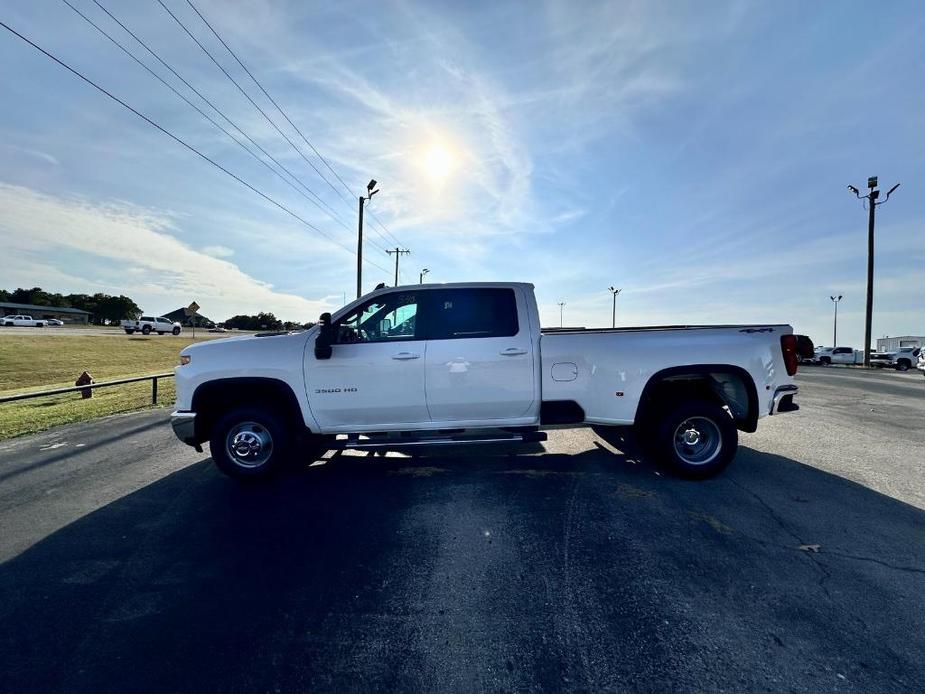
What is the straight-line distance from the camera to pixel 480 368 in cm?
461

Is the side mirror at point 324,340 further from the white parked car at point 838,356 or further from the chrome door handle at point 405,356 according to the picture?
the white parked car at point 838,356

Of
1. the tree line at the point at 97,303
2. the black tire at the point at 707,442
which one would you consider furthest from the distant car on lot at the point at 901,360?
the tree line at the point at 97,303

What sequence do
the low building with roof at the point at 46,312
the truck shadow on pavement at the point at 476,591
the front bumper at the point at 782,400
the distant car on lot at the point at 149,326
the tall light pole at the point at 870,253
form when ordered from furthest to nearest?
the low building with roof at the point at 46,312
the distant car on lot at the point at 149,326
the tall light pole at the point at 870,253
the front bumper at the point at 782,400
the truck shadow on pavement at the point at 476,591

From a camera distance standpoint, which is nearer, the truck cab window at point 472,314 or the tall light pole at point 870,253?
the truck cab window at point 472,314


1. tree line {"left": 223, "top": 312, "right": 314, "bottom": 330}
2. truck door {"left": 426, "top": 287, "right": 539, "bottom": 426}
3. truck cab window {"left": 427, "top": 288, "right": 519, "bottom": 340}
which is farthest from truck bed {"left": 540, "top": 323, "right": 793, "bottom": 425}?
tree line {"left": 223, "top": 312, "right": 314, "bottom": 330}

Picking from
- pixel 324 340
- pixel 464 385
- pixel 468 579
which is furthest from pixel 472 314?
pixel 468 579

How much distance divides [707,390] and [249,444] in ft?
16.8

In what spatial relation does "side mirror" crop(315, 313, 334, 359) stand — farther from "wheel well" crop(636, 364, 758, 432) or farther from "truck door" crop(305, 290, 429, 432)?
"wheel well" crop(636, 364, 758, 432)

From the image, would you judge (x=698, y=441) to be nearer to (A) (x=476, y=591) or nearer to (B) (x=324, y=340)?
(A) (x=476, y=591)

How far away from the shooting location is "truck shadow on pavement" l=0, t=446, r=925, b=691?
208 cm

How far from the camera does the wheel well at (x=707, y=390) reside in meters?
4.63

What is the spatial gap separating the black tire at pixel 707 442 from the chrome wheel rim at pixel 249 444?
4231mm

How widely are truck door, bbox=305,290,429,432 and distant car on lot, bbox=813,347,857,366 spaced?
1645 inches

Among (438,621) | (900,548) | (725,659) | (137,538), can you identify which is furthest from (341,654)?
(900,548)
